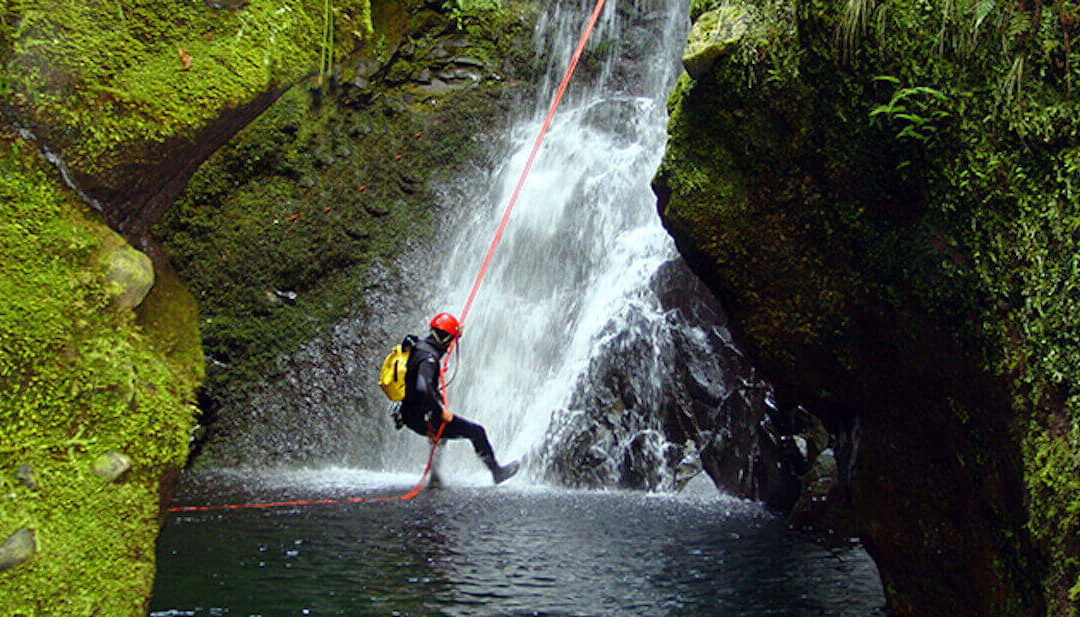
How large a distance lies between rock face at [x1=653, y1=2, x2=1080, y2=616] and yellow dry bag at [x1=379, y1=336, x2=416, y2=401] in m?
2.87

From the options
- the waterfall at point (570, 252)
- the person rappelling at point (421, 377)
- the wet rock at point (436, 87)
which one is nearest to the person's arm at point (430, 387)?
the person rappelling at point (421, 377)

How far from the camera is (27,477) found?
2725mm

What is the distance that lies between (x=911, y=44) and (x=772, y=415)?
18.1 ft

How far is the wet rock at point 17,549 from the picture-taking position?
8.55 feet

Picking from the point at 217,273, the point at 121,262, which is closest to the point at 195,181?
the point at 217,273

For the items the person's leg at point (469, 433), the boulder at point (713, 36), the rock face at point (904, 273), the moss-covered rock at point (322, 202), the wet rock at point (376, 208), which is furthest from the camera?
the wet rock at point (376, 208)

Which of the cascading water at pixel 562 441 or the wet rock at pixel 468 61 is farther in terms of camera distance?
the wet rock at pixel 468 61

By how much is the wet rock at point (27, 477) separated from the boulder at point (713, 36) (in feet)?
13.2

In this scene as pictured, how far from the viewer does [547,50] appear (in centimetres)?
1498

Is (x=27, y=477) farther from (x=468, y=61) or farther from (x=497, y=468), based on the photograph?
(x=468, y=61)

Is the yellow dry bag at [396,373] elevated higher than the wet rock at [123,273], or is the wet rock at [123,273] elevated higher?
the wet rock at [123,273]

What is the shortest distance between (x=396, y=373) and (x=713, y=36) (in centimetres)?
401

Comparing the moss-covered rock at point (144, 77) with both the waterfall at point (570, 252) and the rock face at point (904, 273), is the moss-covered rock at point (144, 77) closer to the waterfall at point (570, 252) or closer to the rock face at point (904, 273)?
the rock face at point (904, 273)

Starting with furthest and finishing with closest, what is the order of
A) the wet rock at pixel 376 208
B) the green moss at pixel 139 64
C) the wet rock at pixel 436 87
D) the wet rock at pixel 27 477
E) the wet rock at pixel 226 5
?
the wet rock at pixel 436 87, the wet rock at pixel 376 208, the wet rock at pixel 226 5, the green moss at pixel 139 64, the wet rock at pixel 27 477
